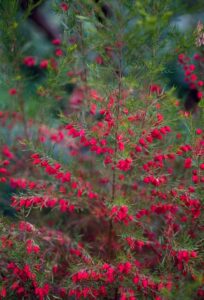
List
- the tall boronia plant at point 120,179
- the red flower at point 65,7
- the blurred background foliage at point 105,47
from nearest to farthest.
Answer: the blurred background foliage at point 105,47 → the tall boronia plant at point 120,179 → the red flower at point 65,7

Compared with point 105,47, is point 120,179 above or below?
below

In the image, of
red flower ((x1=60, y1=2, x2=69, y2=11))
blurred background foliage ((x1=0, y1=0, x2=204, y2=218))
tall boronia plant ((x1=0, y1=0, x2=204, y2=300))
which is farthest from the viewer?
red flower ((x1=60, y1=2, x2=69, y2=11))

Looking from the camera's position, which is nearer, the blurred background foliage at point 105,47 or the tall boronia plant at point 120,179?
the blurred background foliage at point 105,47

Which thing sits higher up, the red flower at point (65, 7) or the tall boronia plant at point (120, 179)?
the red flower at point (65, 7)

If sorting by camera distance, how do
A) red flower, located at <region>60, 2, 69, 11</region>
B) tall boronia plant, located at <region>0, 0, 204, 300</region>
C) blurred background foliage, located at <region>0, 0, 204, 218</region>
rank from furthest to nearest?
red flower, located at <region>60, 2, 69, 11</region>
tall boronia plant, located at <region>0, 0, 204, 300</region>
blurred background foliage, located at <region>0, 0, 204, 218</region>

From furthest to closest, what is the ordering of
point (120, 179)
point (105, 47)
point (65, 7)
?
point (120, 179) → point (65, 7) → point (105, 47)

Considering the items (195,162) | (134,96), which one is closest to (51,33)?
(134,96)

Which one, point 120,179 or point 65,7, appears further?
point 120,179

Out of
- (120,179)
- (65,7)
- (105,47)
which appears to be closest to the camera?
(105,47)

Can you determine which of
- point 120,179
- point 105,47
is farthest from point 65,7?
point 120,179

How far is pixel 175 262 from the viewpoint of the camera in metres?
2.32

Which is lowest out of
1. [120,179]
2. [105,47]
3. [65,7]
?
[120,179]

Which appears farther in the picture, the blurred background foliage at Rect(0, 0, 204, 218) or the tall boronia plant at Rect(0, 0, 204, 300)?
the tall boronia plant at Rect(0, 0, 204, 300)

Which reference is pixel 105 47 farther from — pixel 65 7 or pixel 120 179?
pixel 120 179
